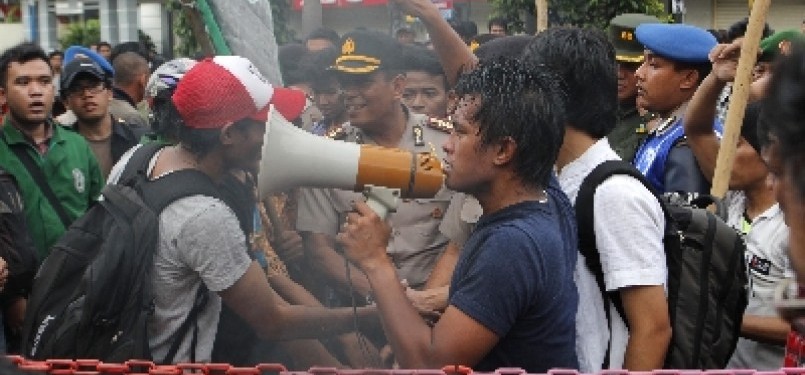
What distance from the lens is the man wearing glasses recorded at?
5.90m

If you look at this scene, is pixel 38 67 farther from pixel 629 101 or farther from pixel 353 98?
pixel 629 101

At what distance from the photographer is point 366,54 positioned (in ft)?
13.7

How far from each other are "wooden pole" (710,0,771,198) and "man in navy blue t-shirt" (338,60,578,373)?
34.4 inches

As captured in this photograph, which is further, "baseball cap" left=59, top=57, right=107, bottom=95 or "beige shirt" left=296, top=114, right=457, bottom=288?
"baseball cap" left=59, top=57, right=107, bottom=95

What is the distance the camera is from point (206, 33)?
12.8ft

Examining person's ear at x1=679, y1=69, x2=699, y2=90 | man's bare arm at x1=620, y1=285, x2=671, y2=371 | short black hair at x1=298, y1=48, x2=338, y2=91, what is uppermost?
person's ear at x1=679, y1=69, x2=699, y2=90

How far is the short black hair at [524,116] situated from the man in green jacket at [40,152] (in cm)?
253

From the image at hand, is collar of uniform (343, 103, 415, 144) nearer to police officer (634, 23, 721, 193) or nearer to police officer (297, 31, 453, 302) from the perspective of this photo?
police officer (297, 31, 453, 302)

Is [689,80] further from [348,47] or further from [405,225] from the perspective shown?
[348,47]

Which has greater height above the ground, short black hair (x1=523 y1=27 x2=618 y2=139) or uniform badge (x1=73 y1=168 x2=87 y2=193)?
short black hair (x1=523 y1=27 x2=618 y2=139)

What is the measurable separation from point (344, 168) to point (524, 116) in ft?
1.40

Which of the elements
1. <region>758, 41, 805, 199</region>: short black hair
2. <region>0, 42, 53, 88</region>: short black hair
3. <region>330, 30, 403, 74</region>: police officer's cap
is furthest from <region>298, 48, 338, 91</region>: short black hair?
<region>758, 41, 805, 199</region>: short black hair

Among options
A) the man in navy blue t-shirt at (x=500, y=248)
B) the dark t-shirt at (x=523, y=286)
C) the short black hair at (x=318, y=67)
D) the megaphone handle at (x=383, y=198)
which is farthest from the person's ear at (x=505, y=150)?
the short black hair at (x=318, y=67)

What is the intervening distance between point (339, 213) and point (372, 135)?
34 centimetres
